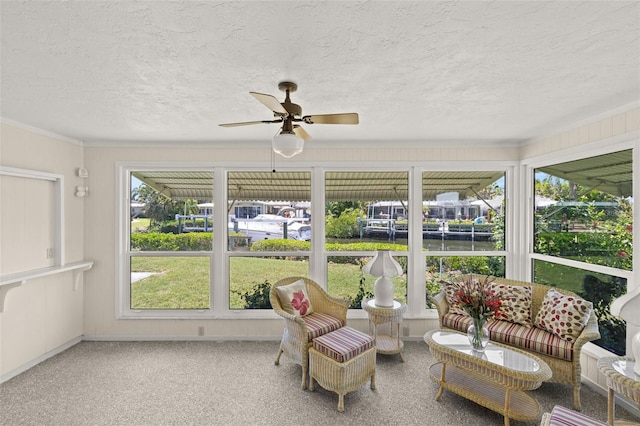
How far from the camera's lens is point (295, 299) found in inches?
131

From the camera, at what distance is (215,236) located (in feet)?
13.2

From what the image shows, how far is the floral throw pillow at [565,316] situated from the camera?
274cm

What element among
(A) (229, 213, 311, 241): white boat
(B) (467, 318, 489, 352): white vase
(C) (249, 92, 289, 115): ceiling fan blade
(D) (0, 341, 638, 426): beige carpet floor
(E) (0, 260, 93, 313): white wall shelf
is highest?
(C) (249, 92, 289, 115): ceiling fan blade

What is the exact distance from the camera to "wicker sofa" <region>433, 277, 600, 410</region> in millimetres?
2574

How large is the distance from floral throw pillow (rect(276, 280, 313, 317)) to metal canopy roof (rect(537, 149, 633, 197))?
318cm

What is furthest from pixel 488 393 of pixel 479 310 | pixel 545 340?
pixel 545 340

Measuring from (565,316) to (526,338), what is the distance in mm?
415

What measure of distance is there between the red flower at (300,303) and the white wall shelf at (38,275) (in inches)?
104

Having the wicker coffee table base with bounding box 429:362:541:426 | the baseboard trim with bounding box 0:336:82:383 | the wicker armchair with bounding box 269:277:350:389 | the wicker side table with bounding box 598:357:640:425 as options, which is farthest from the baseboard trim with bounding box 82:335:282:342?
the wicker side table with bounding box 598:357:640:425

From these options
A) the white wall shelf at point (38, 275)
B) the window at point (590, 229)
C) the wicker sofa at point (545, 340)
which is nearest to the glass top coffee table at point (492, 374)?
the wicker sofa at point (545, 340)

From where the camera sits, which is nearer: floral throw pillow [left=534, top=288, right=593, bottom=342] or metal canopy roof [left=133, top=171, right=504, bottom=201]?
floral throw pillow [left=534, top=288, right=593, bottom=342]

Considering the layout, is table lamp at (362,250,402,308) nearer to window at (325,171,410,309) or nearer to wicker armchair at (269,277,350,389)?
wicker armchair at (269,277,350,389)

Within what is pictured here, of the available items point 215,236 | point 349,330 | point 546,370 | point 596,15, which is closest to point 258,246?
point 215,236

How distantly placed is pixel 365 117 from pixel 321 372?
242 centimetres
